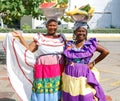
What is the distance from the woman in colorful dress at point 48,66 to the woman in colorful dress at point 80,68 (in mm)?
134

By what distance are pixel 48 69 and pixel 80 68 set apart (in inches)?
18.2

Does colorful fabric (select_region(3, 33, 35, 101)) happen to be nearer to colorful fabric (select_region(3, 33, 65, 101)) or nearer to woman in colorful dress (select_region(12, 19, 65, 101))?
colorful fabric (select_region(3, 33, 65, 101))

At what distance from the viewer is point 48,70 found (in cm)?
516

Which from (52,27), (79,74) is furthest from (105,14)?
(79,74)

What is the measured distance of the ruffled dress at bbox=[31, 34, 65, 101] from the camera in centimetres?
516

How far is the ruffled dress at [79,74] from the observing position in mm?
4996

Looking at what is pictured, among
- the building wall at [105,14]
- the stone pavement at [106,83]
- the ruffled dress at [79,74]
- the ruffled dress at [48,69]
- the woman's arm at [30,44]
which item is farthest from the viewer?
the building wall at [105,14]

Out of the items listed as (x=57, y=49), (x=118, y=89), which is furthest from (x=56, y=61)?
(x=118, y=89)

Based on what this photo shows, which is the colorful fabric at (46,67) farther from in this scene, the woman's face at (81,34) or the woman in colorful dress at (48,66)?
the woman's face at (81,34)

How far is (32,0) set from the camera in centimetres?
1273

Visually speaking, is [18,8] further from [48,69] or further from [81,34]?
[81,34]

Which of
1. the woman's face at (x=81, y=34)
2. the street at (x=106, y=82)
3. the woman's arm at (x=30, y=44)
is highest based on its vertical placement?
the woman's face at (x=81, y=34)

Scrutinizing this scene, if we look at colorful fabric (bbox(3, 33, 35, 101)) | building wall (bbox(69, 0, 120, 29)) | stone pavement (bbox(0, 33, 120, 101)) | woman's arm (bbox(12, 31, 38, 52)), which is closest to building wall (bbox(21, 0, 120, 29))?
building wall (bbox(69, 0, 120, 29))

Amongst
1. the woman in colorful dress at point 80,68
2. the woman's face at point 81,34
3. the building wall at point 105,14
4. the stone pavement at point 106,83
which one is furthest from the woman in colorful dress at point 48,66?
the building wall at point 105,14
